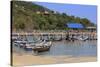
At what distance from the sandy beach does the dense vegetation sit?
323 millimetres

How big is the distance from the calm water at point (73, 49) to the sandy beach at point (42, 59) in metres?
0.05

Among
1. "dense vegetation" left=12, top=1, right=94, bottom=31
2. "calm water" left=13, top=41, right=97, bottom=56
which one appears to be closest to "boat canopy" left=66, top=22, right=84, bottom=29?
"dense vegetation" left=12, top=1, right=94, bottom=31

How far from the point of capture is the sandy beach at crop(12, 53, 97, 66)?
2.38 metres

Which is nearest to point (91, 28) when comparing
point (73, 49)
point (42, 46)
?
point (73, 49)

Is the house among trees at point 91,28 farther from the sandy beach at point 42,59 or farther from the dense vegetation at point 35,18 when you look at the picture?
the sandy beach at point 42,59

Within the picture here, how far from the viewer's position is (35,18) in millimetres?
2477

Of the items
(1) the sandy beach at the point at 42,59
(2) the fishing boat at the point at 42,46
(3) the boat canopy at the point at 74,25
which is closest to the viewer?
(1) the sandy beach at the point at 42,59

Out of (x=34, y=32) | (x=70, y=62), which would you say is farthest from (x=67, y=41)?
(x=34, y=32)

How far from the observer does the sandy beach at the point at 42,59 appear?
7.79 ft

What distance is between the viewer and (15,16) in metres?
2.38

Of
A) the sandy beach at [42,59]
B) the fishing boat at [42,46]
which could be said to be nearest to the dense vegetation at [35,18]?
the fishing boat at [42,46]
